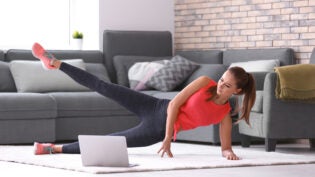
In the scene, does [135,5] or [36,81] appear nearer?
[36,81]

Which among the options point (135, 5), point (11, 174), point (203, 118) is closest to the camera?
point (11, 174)

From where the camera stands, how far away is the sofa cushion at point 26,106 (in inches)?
268

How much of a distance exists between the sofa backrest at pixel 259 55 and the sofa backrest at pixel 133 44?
80cm

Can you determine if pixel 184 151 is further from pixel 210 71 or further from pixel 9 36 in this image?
pixel 9 36

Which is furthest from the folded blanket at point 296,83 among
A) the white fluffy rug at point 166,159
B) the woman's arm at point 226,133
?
the woman's arm at point 226,133

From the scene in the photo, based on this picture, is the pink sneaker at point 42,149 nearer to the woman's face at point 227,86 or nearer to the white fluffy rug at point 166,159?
the white fluffy rug at point 166,159

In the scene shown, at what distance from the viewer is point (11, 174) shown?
456cm

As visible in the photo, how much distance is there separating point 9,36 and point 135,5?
4.54 feet

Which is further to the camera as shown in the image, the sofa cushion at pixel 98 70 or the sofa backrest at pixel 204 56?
the sofa backrest at pixel 204 56

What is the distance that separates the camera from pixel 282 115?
20.9ft

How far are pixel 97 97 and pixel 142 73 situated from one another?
0.79 meters

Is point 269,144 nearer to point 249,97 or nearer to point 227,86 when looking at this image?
point 249,97

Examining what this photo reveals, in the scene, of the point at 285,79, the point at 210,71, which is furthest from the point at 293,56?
the point at 285,79

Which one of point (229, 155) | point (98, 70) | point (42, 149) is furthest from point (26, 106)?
point (229, 155)
